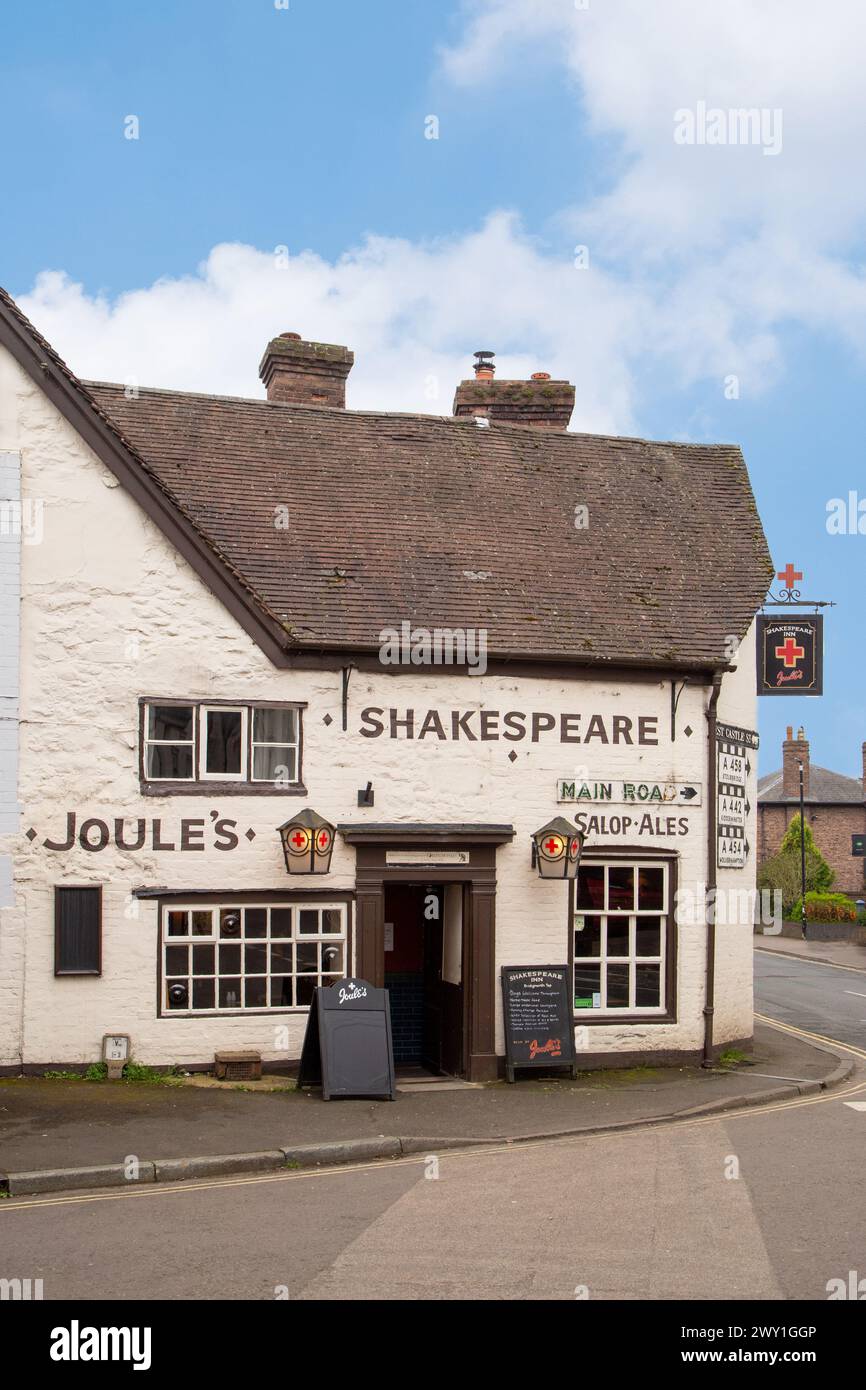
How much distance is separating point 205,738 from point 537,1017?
5.03 m

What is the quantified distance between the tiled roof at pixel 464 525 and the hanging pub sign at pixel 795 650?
0.82 m

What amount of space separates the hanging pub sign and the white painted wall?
3.66 m

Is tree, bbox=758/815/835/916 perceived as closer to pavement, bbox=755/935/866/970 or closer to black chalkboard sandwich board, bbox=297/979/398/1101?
pavement, bbox=755/935/866/970

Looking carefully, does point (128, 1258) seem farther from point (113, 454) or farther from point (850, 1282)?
point (113, 454)

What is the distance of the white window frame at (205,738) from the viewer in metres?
16.7

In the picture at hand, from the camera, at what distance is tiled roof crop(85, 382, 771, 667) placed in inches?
697

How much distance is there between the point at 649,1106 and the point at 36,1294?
338 inches

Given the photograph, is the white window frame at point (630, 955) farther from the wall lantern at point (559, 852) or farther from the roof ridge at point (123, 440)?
the roof ridge at point (123, 440)

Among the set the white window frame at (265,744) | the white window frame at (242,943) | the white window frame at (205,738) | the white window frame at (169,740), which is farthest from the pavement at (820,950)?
the white window frame at (169,740)

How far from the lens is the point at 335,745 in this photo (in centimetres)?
1698

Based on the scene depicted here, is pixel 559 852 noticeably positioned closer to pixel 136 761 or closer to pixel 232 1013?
pixel 232 1013

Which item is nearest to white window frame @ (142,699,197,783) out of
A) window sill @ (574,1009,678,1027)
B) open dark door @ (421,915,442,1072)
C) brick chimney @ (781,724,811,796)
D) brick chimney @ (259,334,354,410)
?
open dark door @ (421,915,442,1072)

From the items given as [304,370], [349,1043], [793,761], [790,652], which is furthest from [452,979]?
[793,761]

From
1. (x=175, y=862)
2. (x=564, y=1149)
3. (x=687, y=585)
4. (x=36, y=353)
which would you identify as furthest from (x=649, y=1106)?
(x=36, y=353)
